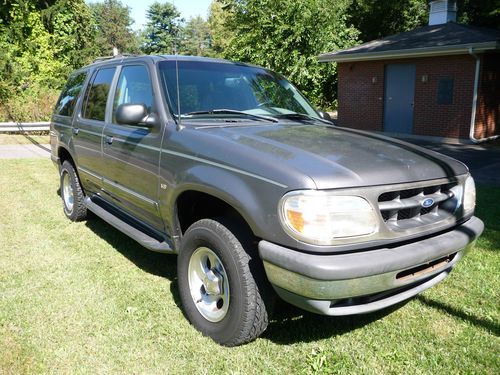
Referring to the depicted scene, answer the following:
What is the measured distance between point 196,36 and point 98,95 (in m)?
105

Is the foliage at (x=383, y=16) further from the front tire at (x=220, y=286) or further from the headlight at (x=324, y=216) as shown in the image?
the headlight at (x=324, y=216)

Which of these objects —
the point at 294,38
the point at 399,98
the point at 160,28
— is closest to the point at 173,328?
the point at 399,98

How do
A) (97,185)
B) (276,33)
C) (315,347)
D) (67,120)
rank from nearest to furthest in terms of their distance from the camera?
(315,347) → (97,185) → (67,120) → (276,33)

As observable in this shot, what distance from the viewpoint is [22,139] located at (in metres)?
15.2

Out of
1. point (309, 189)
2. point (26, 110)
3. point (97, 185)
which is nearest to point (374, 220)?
point (309, 189)

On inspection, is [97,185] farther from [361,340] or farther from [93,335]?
[361,340]

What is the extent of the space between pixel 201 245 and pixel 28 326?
1.46 m

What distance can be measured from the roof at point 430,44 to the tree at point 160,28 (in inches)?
2550

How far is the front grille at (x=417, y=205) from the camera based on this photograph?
8.94ft

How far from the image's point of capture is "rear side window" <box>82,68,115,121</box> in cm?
479

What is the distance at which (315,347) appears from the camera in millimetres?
3150

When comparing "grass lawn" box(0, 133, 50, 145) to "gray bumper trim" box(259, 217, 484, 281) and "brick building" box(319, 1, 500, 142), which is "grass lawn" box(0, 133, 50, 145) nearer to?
"brick building" box(319, 1, 500, 142)

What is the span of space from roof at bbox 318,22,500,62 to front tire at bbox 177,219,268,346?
12777mm

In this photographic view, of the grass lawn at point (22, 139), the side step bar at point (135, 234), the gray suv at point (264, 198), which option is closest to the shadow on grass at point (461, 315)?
the gray suv at point (264, 198)
